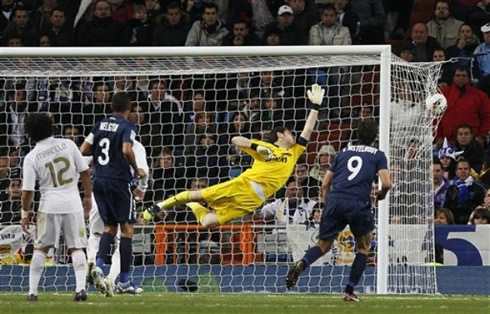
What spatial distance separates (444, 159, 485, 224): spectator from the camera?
2047cm

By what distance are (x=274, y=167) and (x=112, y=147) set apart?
10.3 ft

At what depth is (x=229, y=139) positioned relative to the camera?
20.5m

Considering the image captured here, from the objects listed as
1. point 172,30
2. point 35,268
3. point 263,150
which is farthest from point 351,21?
point 35,268

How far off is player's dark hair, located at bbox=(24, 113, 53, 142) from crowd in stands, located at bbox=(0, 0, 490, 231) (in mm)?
5975

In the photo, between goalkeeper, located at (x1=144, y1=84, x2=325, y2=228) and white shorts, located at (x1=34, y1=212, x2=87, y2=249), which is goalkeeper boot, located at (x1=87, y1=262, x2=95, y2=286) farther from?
goalkeeper, located at (x1=144, y1=84, x2=325, y2=228)

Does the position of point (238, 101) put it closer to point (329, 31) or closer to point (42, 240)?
point (329, 31)

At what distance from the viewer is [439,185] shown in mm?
20891

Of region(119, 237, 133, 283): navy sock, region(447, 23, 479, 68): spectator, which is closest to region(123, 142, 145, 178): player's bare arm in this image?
region(119, 237, 133, 283): navy sock

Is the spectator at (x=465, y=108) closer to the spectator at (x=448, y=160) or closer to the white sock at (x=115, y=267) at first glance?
the spectator at (x=448, y=160)

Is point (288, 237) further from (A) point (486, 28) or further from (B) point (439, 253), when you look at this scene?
(A) point (486, 28)

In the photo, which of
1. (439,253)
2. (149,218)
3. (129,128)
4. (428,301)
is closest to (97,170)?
(129,128)

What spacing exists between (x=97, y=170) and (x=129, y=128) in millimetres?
640

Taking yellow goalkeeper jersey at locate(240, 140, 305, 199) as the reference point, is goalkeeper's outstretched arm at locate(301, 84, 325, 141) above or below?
above

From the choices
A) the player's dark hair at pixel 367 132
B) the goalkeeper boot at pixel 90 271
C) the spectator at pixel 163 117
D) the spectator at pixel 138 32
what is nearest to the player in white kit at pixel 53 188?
the goalkeeper boot at pixel 90 271
